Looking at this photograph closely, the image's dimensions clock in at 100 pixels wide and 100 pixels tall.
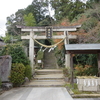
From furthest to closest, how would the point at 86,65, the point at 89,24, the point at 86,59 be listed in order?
1. the point at 89,24
2. the point at 86,59
3. the point at 86,65

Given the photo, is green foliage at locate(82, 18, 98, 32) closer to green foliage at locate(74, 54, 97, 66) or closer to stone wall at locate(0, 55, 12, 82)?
green foliage at locate(74, 54, 97, 66)

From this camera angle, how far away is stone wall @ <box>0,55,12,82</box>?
6.26m

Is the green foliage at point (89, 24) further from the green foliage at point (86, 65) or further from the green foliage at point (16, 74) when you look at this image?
the green foliage at point (16, 74)

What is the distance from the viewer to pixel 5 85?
6.07 metres

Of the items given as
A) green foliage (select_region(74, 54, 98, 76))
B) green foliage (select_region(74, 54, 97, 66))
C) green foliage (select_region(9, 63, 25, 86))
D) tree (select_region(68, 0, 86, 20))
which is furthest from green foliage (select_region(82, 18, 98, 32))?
green foliage (select_region(9, 63, 25, 86))

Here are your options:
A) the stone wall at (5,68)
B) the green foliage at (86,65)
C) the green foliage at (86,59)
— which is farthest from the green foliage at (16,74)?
the green foliage at (86,59)

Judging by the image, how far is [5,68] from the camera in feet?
20.9

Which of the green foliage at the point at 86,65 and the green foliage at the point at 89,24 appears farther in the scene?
the green foliage at the point at 89,24

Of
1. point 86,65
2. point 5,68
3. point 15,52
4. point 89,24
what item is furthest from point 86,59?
point 5,68

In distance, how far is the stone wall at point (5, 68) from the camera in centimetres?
626

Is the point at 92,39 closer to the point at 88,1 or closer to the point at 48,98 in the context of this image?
the point at 48,98

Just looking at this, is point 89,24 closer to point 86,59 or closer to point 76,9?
point 86,59

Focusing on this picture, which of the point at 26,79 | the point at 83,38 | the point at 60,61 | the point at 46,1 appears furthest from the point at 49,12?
the point at 26,79

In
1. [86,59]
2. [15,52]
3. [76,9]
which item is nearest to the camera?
[15,52]
